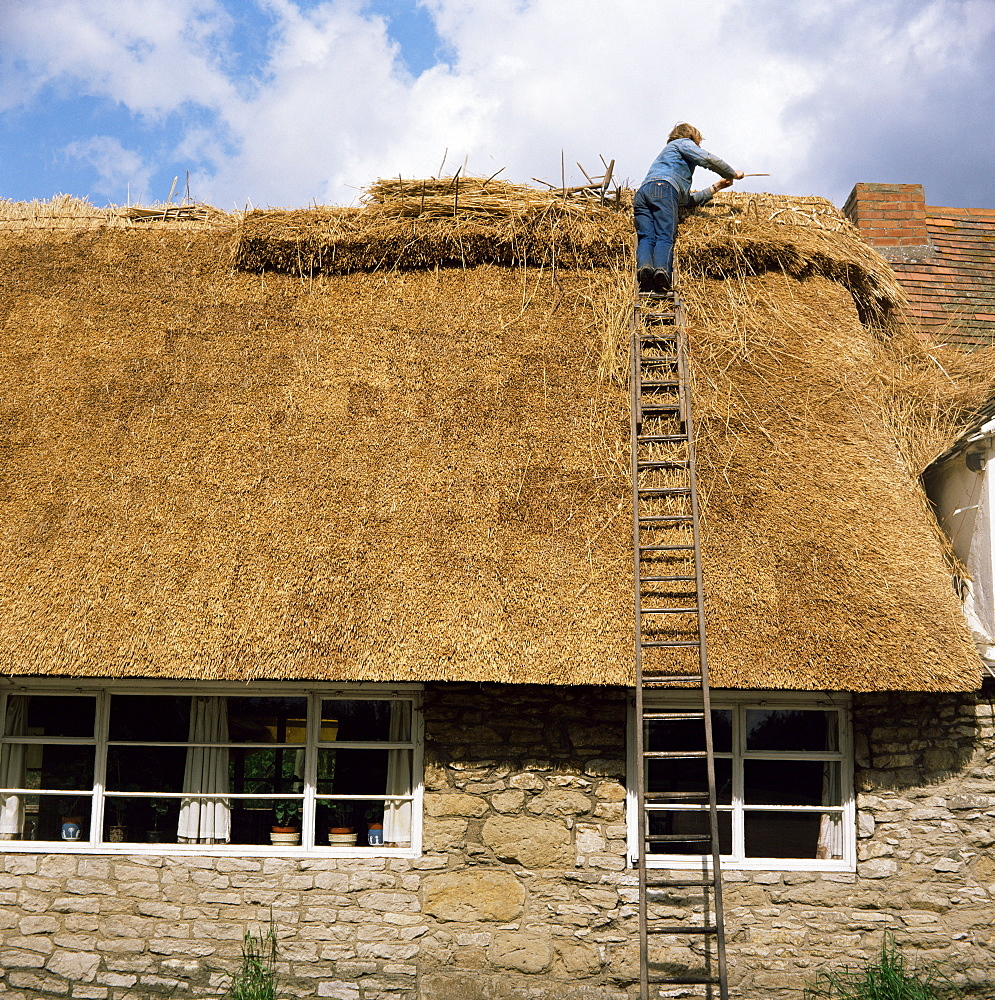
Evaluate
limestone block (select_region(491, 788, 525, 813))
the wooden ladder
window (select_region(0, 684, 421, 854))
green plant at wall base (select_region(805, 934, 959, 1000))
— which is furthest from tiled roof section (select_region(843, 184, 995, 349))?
window (select_region(0, 684, 421, 854))

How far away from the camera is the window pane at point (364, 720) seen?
6207 millimetres

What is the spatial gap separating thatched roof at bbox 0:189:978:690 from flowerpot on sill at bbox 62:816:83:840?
150 cm

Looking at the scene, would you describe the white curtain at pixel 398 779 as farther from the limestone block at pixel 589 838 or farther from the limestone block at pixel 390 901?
the limestone block at pixel 589 838

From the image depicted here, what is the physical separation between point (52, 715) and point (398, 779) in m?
2.64

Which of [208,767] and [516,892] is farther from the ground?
[208,767]

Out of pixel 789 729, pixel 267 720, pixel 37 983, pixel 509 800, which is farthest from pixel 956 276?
pixel 37 983

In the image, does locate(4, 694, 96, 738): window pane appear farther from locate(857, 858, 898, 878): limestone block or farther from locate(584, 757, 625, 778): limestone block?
locate(857, 858, 898, 878): limestone block

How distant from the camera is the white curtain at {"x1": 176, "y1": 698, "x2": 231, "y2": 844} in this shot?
6.17m

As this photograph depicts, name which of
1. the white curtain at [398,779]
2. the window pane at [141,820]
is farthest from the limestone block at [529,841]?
the window pane at [141,820]

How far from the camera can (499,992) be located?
18.5 feet

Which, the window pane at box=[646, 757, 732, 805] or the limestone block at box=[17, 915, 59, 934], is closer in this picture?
the limestone block at box=[17, 915, 59, 934]

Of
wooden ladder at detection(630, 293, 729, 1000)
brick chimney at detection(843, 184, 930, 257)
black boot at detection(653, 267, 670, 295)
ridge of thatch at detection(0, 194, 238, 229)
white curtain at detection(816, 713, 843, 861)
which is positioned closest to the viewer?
wooden ladder at detection(630, 293, 729, 1000)

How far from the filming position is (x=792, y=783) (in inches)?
242

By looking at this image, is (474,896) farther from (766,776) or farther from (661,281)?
(661,281)
